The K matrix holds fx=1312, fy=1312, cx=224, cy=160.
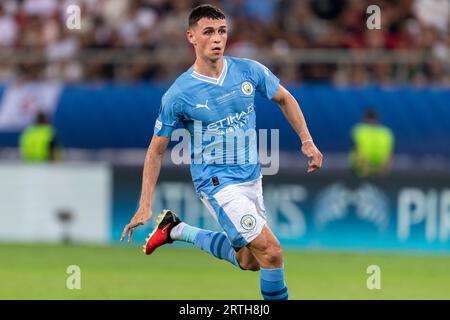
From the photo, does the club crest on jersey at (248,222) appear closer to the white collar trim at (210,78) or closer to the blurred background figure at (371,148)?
the white collar trim at (210,78)

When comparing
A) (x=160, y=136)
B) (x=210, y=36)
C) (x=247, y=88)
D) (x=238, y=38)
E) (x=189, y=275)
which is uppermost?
(x=238, y=38)

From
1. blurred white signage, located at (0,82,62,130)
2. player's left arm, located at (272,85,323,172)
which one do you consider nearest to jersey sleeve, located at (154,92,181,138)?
player's left arm, located at (272,85,323,172)

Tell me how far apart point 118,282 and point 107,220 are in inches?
217

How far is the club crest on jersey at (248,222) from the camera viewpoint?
35.1ft

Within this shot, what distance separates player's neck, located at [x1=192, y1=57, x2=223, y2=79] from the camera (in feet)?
35.7

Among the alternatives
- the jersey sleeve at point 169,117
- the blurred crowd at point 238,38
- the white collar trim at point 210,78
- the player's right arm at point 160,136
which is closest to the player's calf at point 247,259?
the player's right arm at point 160,136

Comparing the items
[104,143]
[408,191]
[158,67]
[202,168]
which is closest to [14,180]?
[104,143]

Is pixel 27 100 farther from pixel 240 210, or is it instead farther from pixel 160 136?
pixel 240 210

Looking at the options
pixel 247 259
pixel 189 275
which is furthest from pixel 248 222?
pixel 189 275

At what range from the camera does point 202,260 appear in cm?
1833

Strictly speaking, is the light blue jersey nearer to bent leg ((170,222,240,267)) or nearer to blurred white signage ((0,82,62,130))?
bent leg ((170,222,240,267))

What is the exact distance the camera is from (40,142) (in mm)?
21469

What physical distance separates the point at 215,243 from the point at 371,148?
30.3 feet
